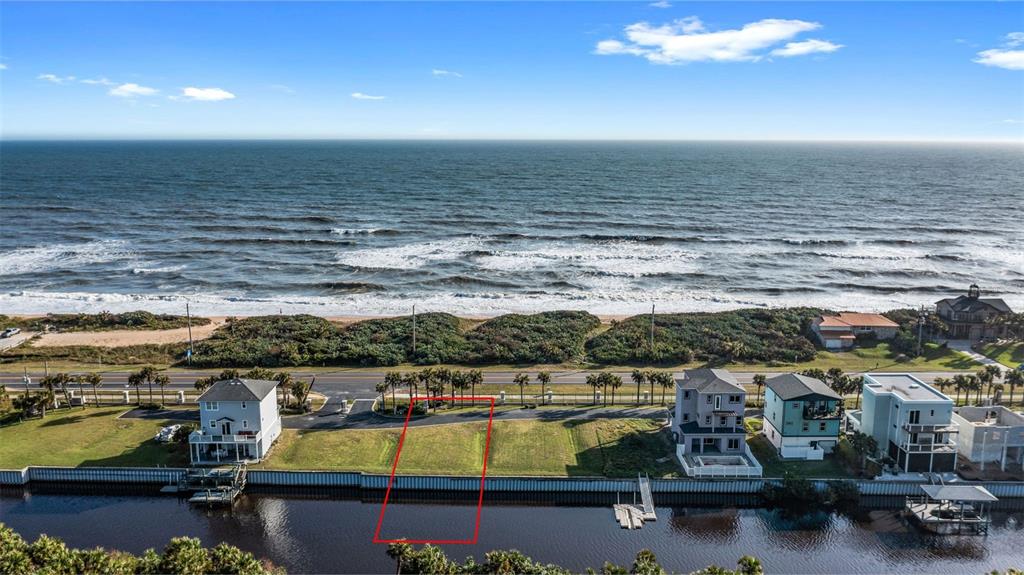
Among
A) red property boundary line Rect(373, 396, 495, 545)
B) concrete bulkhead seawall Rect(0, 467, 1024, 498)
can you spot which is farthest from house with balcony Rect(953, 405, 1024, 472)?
red property boundary line Rect(373, 396, 495, 545)

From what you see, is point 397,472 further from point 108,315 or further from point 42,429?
point 108,315

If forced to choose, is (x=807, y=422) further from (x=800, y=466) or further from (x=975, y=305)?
(x=975, y=305)

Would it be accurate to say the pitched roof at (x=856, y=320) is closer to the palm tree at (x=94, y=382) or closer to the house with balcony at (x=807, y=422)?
the house with balcony at (x=807, y=422)

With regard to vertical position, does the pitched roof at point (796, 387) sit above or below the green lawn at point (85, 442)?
above

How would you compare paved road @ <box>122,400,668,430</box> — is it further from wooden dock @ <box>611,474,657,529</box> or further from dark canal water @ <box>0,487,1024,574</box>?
wooden dock @ <box>611,474,657,529</box>

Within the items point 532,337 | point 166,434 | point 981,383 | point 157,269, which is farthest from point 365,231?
point 981,383

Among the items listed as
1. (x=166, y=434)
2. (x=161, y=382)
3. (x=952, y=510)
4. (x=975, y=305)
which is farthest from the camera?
(x=975, y=305)

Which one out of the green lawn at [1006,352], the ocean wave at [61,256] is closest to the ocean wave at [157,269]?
the ocean wave at [61,256]
